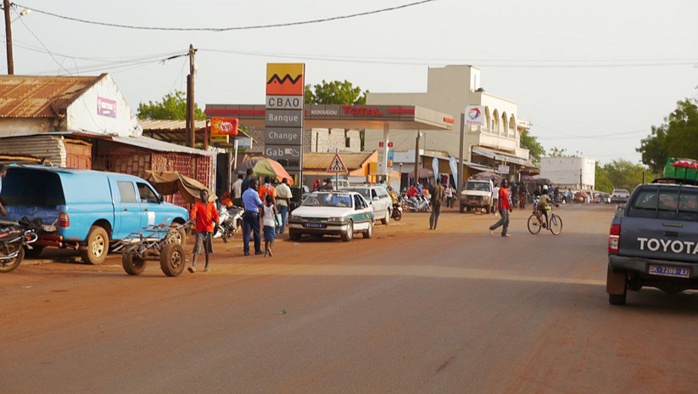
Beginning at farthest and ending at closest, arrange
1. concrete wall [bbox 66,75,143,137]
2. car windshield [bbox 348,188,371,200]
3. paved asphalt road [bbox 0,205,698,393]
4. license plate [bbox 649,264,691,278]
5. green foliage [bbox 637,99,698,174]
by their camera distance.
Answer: green foliage [bbox 637,99,698,174], car windshield [bbox 348,188,371,200], concrete wall [bbox 66,75,143,137], license plate [bbox 649,264,691,278], paved asphalt road [bbox 0,205,698,393]

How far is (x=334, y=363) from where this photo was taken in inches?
323

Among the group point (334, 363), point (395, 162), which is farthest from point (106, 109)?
point (395, 162)

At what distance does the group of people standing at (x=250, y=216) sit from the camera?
1666 cm

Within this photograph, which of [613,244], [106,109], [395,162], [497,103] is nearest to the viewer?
[613,244]

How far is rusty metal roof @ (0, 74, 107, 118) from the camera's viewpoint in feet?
87.0

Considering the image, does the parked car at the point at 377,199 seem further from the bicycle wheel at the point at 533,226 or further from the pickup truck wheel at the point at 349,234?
the pickup truck wheel at the point at 349,234

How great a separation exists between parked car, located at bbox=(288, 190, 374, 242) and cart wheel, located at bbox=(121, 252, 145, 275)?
32.7 feet

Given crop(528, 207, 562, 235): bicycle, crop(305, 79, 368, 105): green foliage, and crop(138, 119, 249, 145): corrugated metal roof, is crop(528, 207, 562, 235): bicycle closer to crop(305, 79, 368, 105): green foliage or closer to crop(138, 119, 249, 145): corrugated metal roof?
crop(138, 119, 249, 145): corrugated metal roof

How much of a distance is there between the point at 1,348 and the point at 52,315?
228 centimetres

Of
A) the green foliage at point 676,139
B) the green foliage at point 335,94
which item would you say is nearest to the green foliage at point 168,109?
the green foliage at point 335,94

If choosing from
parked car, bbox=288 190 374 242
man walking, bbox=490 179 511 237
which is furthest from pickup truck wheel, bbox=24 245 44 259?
man walking, bbox=490 179 511 237

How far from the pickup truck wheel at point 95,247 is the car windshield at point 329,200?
9846mm

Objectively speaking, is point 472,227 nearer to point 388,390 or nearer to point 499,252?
point 499,252

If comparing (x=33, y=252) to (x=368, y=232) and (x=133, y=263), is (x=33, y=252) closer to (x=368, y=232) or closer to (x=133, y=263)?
(x=133, y=263)
